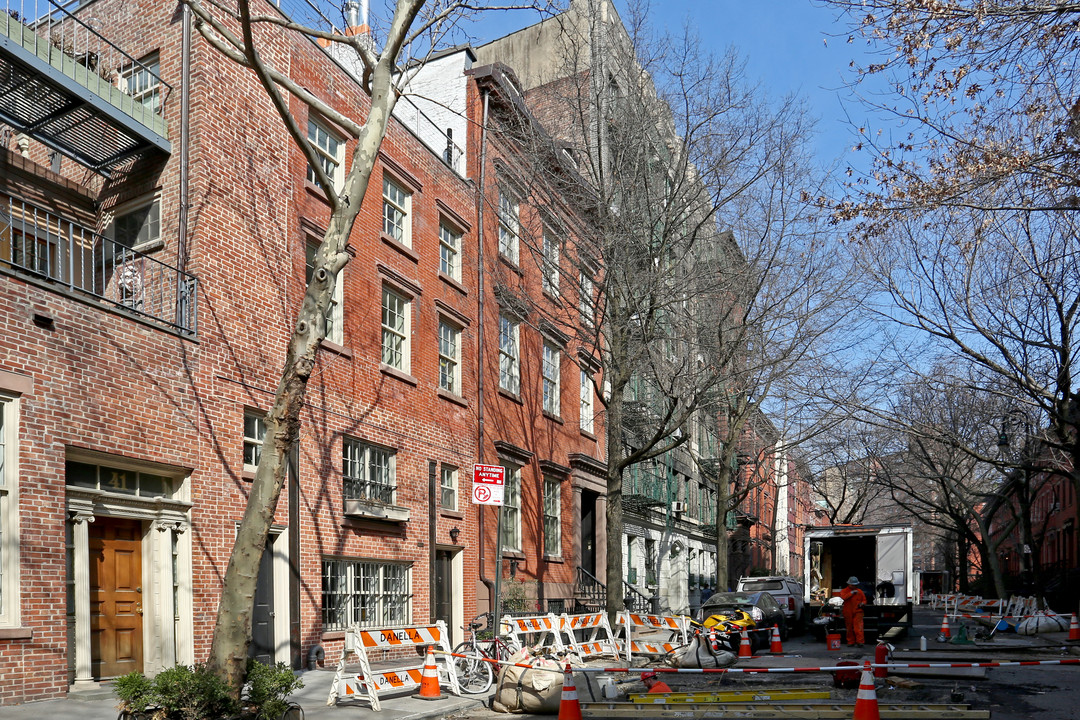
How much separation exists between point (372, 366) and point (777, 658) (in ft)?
30.8

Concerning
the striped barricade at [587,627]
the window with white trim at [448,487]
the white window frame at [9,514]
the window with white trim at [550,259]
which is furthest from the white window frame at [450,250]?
the white window frame at [9,514]

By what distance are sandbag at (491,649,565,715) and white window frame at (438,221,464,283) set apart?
11.0 metres

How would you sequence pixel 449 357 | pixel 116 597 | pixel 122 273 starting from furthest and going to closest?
pixel 449 357
pixel 122 273
pixel 116 597

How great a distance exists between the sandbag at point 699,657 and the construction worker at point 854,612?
437cm

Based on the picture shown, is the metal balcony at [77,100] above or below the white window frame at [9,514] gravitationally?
above

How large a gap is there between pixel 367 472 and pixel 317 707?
6275mm

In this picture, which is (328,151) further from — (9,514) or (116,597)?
(9,514)

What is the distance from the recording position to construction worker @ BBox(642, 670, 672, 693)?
12234mm

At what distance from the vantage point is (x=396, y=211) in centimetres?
1970

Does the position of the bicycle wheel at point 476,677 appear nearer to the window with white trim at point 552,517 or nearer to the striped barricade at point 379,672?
the striped barricade at point 379,672

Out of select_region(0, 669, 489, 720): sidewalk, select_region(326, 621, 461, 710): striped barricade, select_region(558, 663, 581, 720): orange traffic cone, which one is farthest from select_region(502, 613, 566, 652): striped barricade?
select_region(558, 663, 581, 720): orange traffic cone

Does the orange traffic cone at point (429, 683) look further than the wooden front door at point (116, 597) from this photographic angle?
Yes

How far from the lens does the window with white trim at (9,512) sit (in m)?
10.3

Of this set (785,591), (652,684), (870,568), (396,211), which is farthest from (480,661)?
(870,568)
